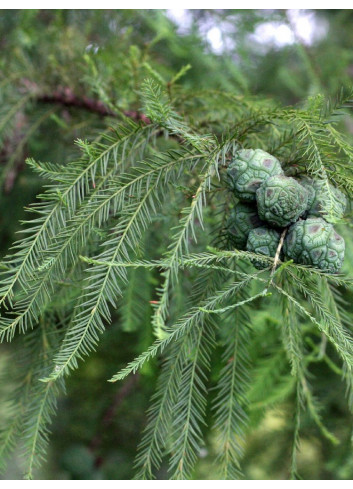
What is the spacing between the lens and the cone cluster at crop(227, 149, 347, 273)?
77 centimetres

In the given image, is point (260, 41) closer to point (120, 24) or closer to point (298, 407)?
point (120, 24)

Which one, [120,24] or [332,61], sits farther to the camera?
Result: [332,61]

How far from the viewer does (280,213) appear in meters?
0.77

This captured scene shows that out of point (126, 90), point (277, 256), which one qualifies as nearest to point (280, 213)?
point (277, 256)

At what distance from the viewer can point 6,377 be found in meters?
1.18

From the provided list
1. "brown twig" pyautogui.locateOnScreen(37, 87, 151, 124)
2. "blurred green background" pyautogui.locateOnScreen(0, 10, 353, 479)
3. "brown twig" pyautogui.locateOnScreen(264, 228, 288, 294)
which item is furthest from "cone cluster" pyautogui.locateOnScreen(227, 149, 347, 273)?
"brown twig" pyautogui.locateOnScreen(37, 87, 151, 124)

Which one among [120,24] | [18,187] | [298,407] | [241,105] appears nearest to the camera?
[298,407]

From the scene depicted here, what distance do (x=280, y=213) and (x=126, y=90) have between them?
73 centimetres

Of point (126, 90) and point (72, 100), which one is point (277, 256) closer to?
point (126, 90)

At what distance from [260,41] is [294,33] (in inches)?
20.9

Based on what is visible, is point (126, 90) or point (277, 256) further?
point (126, 90)

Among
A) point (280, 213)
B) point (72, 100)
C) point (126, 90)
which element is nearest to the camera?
point (280, 213)

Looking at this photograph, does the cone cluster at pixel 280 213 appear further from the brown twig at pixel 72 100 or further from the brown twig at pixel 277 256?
the brown twig at pixel 72 100

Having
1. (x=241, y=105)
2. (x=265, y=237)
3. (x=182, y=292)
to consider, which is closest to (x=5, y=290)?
(x=265, y=237)
